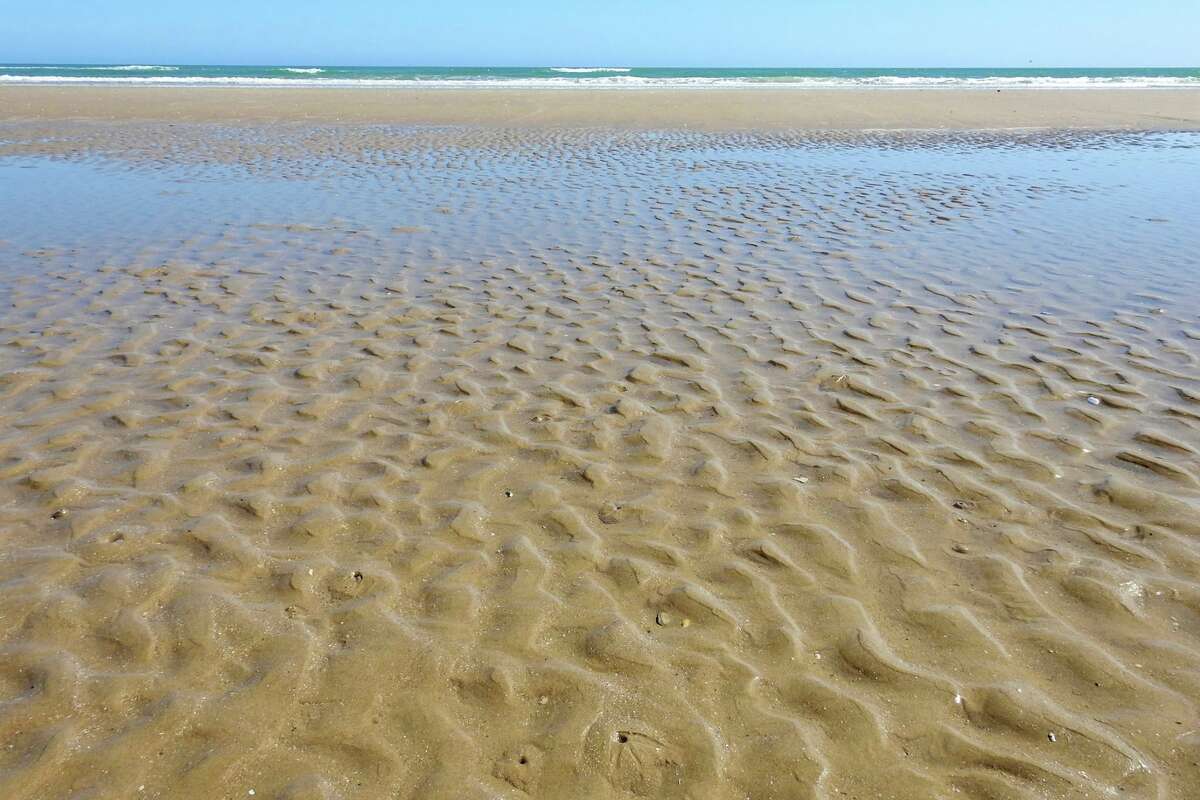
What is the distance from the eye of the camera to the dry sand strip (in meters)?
23.5

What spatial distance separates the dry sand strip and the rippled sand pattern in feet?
54.5

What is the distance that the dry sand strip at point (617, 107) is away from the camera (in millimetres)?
23500

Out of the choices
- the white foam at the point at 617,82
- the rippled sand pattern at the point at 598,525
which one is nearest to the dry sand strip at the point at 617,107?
the white foam at the point at 617,82

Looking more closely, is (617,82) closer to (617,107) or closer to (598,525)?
(617,107)

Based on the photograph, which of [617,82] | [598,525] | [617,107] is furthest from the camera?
[617,82]

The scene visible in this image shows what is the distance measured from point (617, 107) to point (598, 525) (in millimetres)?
26593

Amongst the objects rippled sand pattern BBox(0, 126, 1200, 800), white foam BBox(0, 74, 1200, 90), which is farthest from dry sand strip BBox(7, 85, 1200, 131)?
rippled sand pattern BBox(0, 126, 1200, 800)

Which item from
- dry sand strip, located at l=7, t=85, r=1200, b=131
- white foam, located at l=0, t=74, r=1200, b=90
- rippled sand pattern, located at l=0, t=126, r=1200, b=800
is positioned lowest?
rippled sand pattern, located at l=0, t=126, r=1200, b=800

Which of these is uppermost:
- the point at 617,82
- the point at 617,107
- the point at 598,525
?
the point at 617,82

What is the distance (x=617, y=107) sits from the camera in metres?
28.2

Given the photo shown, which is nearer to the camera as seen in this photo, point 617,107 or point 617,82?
point 617,107

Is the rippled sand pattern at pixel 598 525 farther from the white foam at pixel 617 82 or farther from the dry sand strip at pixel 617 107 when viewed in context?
the white foam at pixel 617 82

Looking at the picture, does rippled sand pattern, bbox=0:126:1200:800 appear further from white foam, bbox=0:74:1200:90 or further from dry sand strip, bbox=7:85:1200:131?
white foam, bbox=0:74:1200:90

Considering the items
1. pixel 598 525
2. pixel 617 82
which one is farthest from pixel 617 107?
pixel 598 525
